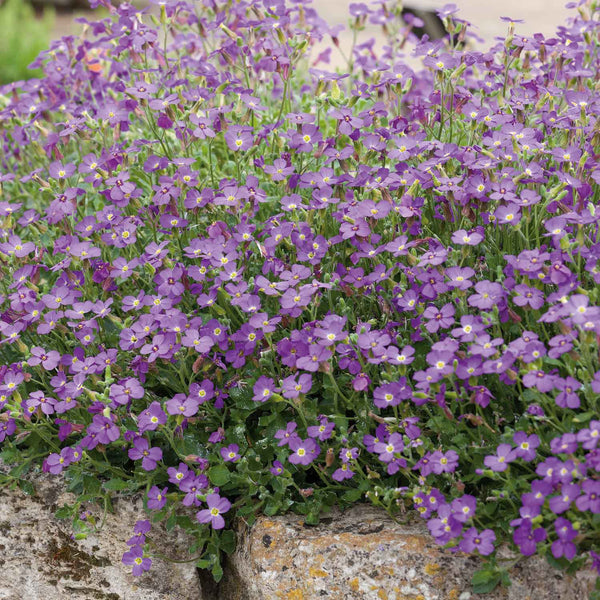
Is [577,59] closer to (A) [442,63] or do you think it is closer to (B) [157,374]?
(A) [442,63]

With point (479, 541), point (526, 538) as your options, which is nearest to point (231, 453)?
point (479, 541)

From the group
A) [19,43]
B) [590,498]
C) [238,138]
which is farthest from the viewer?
[19,43]

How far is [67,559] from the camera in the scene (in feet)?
8.50

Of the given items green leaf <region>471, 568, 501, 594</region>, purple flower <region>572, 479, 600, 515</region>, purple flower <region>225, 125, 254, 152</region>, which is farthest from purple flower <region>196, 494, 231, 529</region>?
purple flower <region>225, 125, 254, 152</region>

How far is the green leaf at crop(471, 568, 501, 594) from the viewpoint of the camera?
2059 mm

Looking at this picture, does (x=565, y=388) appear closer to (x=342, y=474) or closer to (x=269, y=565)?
(x=342, y=474)

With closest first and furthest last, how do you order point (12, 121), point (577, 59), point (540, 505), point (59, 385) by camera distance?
point (540, 505)
point (59, 385)
point (577, 59)
point (12, 121)

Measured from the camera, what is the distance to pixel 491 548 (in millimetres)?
2047

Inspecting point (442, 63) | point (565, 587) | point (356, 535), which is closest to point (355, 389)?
point (356, 535)

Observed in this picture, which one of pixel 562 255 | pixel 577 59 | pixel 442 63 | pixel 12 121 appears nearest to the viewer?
pixel 562 255

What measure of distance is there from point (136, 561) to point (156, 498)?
0.61 feet

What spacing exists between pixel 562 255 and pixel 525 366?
369 mm

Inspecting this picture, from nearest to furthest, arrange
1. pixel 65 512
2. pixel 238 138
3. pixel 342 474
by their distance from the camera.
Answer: pixel 342 474 < pixel 65 512 < pixel 238 138

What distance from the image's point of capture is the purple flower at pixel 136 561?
93.0 inches
